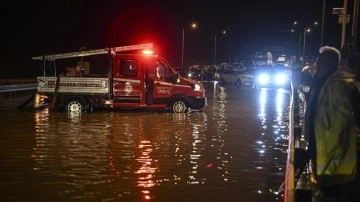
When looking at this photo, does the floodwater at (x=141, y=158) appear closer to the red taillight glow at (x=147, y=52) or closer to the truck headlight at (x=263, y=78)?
the red taillight glow at (x=147, y=52)

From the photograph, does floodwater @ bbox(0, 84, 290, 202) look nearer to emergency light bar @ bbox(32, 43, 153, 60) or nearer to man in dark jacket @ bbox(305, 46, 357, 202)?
emergency light bar @ bbox(32, 43, 153, 60)

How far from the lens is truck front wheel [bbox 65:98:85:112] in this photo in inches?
855

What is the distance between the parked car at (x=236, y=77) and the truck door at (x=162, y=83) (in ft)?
89.0

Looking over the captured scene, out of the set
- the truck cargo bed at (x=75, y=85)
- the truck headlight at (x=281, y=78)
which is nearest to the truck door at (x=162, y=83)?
the truck cargo bed at (x=75, y=85)

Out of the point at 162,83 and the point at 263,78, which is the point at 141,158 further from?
the point at 263,78

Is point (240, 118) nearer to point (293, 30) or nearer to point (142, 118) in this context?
point (142, 118)

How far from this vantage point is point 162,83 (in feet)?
70.7

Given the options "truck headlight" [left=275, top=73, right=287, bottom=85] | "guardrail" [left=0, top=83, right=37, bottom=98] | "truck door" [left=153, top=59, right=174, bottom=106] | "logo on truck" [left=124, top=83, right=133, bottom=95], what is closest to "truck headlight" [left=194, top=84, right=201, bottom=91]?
"truck door" [left=153, top=59, right=174, bottom=106]

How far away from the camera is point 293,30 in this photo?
423ft

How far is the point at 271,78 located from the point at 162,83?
2591cm

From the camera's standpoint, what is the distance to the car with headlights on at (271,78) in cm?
4606

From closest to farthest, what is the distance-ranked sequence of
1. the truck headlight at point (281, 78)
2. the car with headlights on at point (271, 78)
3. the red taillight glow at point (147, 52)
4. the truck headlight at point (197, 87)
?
the red taillight glow at point (147, 52) → the truck headlight at point (197, 87) → the car with headlights on at point (271, 78) → the truck headlight at point (281, 78)

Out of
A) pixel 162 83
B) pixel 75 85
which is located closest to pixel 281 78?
pixel 162 83

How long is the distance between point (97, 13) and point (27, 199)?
74478mm
